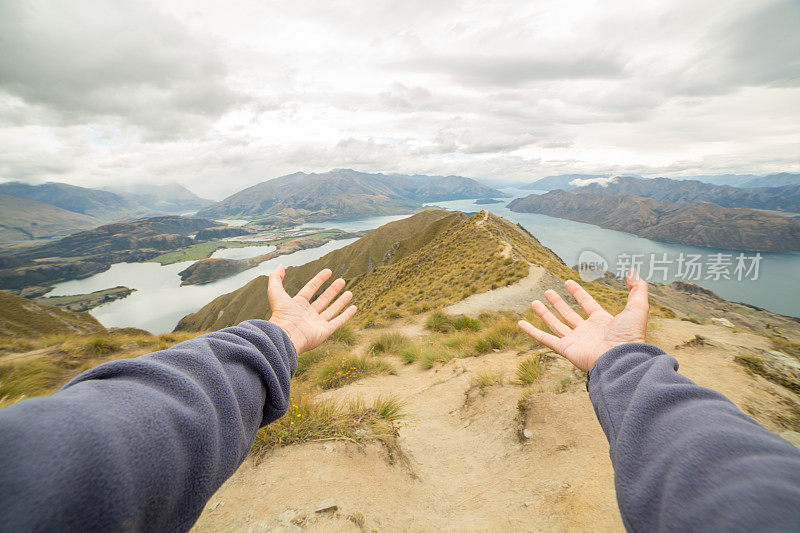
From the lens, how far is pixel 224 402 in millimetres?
1441

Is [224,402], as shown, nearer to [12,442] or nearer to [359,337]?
[12,442]

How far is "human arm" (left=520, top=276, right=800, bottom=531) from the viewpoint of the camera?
0.88 meters

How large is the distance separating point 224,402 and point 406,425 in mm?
2877

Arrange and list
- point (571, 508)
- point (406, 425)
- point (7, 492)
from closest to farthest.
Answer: point (7, 492) → point (571, 508) → point (406, 425)

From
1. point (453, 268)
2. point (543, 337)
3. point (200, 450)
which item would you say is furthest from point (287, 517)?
point (453, 268)

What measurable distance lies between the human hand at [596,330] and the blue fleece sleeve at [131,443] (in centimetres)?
260

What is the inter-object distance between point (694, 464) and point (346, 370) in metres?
5.43

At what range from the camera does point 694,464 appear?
1.07 meters

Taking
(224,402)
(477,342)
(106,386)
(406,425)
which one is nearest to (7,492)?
(106,386)

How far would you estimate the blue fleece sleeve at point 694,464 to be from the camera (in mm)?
869

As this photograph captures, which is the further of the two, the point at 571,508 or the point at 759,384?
the point at 759,384

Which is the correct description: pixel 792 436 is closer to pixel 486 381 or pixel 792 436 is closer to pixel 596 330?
pixel 596 330

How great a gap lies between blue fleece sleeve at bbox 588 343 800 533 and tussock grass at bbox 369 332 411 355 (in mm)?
Result: 6206

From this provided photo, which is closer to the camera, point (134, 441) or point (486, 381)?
point (134, 441)
